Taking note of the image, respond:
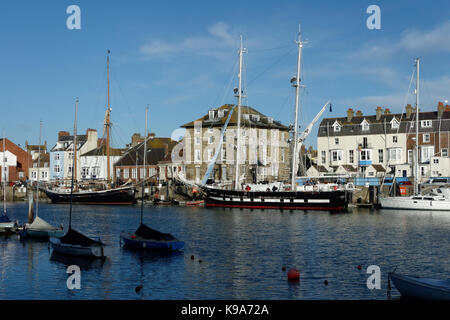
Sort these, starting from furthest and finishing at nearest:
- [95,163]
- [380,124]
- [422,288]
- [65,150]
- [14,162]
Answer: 1. [65,150]
2. [14,162]
3. [95,163]
4. [380,124]
5. [422,288]

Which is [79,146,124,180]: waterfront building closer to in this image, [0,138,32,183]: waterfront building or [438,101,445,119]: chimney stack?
[0,138,32,183]: waterfront building

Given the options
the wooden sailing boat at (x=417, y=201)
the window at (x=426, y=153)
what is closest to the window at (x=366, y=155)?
the window at (x=426, y=153)

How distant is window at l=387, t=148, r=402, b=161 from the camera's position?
9356 cm

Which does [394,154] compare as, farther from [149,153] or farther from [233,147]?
[149,153]

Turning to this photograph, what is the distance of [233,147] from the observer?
3708 inches

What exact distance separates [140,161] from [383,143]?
45.9 metres

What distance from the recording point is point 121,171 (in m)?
112

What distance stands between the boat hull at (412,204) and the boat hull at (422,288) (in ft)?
174

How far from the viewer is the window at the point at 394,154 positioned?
93562 millimetres

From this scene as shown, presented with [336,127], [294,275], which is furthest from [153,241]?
[336,127]

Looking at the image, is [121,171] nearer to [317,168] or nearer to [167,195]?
[167,195]

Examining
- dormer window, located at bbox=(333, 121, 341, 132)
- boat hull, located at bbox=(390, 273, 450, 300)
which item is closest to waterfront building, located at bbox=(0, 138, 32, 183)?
dormer window, located at bbox=(333, 121, 341, 132)
